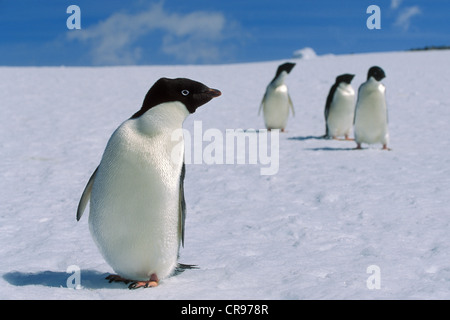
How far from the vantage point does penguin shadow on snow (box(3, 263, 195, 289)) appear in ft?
8.29

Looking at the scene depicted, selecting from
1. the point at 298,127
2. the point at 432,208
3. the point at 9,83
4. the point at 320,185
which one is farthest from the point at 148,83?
the point at 432,208

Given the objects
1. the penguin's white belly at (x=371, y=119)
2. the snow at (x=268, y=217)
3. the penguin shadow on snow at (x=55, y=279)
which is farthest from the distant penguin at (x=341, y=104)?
the penguin shadow on snow at (x=55, y=279)

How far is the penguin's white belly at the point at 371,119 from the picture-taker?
22.5 feet

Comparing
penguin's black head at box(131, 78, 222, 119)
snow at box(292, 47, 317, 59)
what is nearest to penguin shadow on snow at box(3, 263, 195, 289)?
penguin's black head at box(131, 78, 222, 119)

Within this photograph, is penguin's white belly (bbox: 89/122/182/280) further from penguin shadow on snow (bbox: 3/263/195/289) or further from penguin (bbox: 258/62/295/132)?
penguin (bbox: 258/62/295/132)

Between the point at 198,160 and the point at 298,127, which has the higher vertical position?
the point at 298,127

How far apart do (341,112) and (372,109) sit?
1.25m

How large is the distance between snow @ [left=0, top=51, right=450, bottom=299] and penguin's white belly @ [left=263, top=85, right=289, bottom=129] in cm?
46

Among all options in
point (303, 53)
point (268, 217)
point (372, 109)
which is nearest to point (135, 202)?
point (268, 217)

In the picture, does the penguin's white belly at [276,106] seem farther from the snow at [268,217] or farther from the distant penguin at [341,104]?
the distant penguin at [341,104]

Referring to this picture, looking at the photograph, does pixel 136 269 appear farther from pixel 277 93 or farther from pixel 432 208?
pixel 277 93

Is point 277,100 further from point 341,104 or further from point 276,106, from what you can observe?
point 341,104

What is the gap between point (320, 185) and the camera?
526cm

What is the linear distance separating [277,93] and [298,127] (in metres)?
1.20
